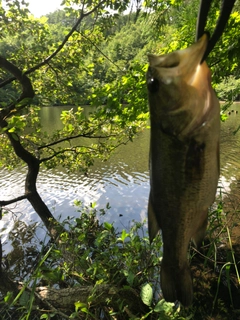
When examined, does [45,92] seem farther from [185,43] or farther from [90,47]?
[185,43]

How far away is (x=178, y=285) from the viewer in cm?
159

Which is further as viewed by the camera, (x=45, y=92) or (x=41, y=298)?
(x=45, y=92)

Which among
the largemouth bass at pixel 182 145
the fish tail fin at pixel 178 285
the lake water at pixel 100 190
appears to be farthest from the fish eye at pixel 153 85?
the lake water at pixel 100 190

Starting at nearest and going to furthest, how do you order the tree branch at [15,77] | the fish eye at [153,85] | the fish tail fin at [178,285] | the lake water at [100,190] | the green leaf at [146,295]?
the fish eye at [153,85], the fish tail fin at [178,285], the green leaf at [146,295], the tree branch at [15,77], the lake water at [100,190]

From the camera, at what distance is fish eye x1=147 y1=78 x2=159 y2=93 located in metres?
1.18

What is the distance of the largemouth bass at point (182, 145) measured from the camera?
3.69 feet

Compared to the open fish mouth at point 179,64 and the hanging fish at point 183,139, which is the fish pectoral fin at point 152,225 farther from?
the open fish mouth at point 179,64

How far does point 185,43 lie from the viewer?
5.86m

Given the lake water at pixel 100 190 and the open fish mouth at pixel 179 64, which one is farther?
the lake water at pixel 100 190

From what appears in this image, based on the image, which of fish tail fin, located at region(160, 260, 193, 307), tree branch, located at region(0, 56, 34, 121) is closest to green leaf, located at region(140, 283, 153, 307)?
fish tail fin, located at region(160, 260, 193, 307)

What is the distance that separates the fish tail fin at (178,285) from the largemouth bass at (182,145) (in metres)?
0.10

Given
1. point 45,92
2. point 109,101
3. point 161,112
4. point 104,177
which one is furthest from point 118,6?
point 104,177

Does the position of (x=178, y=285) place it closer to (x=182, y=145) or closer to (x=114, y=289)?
(x=182, y=145)

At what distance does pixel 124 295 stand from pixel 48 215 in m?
3.62
